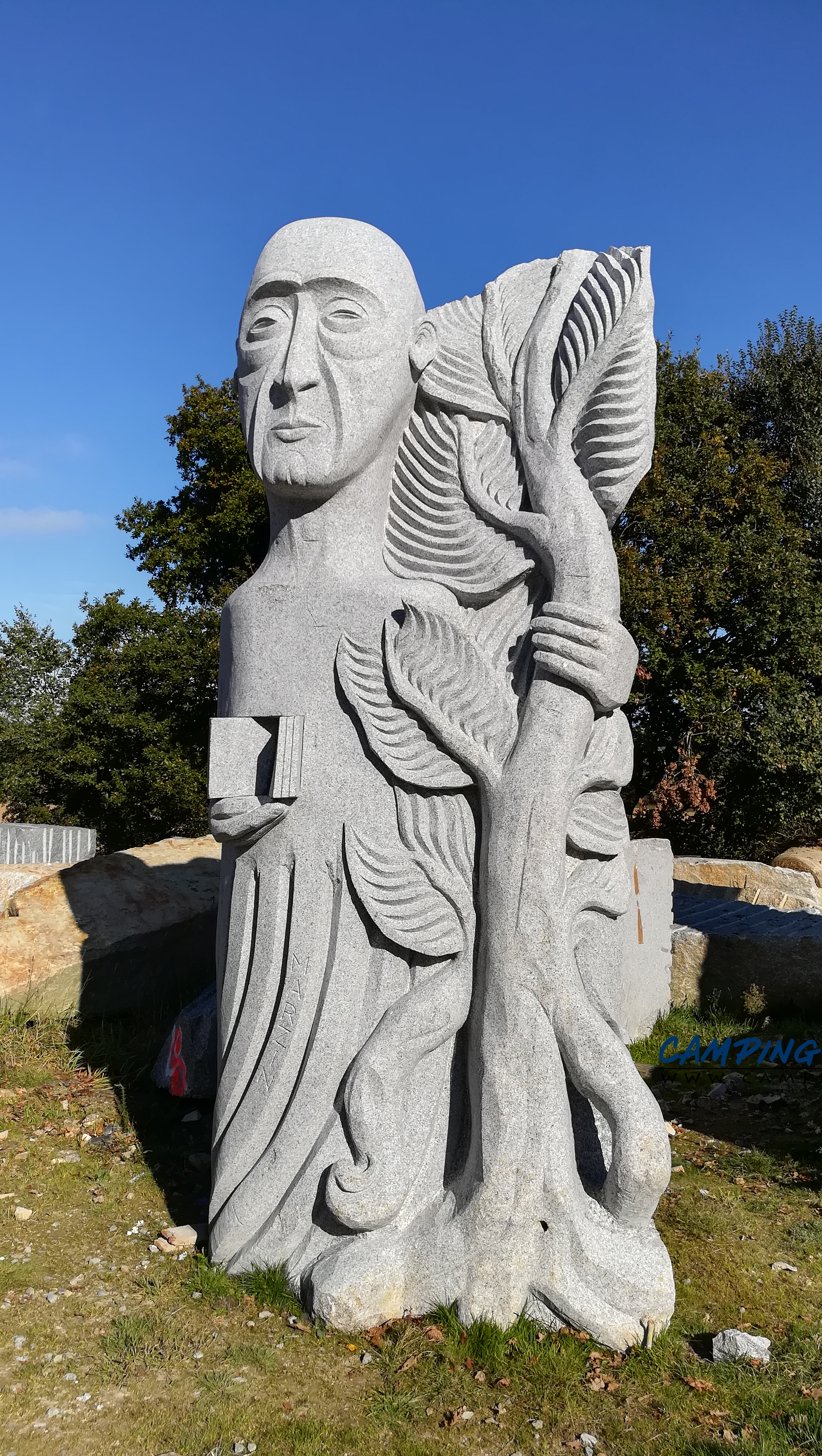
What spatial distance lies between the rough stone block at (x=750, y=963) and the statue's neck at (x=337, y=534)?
171 inches

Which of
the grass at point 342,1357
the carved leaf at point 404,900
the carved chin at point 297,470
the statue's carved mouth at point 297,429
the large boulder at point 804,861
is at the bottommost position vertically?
the grass at point 342,1357

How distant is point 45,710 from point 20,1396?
39.5 ft

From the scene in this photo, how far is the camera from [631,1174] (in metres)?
2.99

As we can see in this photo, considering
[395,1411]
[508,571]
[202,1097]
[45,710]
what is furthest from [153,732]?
[395,1411]

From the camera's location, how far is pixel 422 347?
3.62 m

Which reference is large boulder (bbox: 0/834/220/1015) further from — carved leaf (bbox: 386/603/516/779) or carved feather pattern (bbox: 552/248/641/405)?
carved feather pattern (bbox: 552/248/641/405)

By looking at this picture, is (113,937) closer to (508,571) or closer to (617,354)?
(508,571)

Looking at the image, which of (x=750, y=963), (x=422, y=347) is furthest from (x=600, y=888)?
(x=750, y=963)

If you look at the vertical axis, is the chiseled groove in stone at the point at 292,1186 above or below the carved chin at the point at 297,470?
below

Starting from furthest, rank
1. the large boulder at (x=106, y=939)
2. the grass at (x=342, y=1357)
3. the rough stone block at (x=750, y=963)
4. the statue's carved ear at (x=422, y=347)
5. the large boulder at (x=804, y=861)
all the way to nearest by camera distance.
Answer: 1. the large boulder at (x=804, y=861)
2. the rough stone block at (x=750, y=963)
3. the large boulder at (x=106, y=939)
4. the statue's carved ear at (x=422, y=347)
5. the grass at (x=342, y=1357)

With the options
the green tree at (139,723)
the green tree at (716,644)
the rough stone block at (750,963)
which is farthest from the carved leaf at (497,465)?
the green tree at (139,723)

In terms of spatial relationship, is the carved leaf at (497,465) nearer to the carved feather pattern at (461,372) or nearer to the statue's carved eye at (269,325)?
the carved feather pattern at (461,372)

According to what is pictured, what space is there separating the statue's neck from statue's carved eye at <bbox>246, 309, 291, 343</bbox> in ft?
1.81

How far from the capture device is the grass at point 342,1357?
2.61m
